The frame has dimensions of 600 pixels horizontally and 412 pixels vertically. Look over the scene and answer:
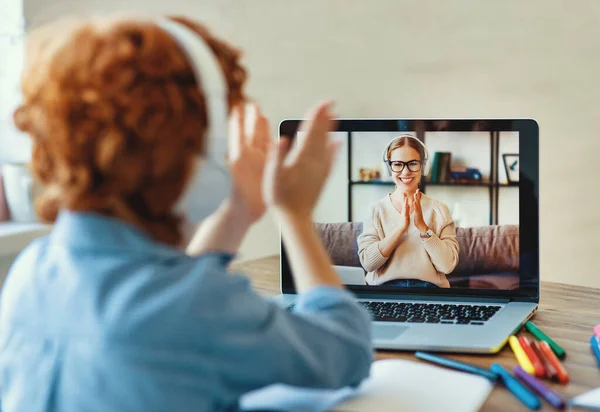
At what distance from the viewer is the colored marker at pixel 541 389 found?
0.65 metres

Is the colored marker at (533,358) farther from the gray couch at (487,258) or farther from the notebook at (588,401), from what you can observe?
the gray couch at (487,258)

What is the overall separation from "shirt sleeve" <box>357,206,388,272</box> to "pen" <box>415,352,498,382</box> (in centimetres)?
28

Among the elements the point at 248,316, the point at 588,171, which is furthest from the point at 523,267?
the point at 588,171

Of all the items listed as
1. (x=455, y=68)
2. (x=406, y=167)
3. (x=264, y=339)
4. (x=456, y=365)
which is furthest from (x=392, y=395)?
(x=455, y=68)

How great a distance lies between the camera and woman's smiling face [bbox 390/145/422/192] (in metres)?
1.07

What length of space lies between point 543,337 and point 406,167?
1.12 feet

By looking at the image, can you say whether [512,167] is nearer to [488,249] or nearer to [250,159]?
[488,249]

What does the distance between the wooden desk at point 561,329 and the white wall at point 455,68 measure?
0.98 m

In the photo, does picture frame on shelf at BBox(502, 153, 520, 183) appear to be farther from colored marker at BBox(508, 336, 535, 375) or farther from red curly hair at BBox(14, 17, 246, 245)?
red curly hair at BBox(14, 17, 246, 245)

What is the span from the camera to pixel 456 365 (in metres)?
0.77

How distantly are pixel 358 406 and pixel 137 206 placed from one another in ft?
0.99

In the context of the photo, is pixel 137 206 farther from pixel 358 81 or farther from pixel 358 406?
pixel 358 81

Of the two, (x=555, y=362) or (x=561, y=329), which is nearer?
(x=555, y=362)

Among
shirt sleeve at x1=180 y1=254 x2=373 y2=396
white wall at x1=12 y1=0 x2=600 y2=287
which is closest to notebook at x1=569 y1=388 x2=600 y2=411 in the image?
shirt sleeve at x1=180 y1=254 x2=373 y2=396
